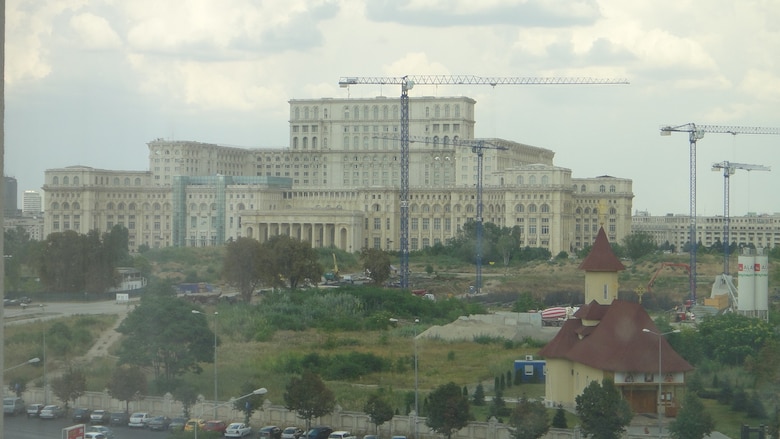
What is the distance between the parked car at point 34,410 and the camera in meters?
19.1

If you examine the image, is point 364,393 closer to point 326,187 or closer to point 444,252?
point 444,252

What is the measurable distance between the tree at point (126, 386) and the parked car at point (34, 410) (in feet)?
3.44

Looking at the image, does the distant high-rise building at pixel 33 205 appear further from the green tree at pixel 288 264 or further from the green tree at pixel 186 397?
the green tree at pixel 186 397

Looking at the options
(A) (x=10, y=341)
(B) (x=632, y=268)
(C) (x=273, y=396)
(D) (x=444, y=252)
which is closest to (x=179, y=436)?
(C) (x=273, y=396)

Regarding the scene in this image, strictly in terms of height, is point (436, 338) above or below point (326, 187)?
below

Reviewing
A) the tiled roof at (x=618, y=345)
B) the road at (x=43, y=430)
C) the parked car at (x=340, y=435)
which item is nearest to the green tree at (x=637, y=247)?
the tiled roof at (x=618, y=345)

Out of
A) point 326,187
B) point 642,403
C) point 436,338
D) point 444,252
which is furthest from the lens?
point 326,187

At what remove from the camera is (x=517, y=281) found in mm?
44906

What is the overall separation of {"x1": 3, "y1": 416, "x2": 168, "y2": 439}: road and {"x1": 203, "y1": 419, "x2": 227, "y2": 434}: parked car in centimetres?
58

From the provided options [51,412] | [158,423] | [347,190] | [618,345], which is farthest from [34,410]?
[347,190]

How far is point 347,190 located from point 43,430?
46.4 meters

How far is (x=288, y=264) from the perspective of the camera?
38.2 m

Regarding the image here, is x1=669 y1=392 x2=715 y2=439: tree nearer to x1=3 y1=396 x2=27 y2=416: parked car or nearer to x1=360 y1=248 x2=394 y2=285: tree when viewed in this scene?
x1=3 y1=396 x2=27 y2=416: parked car

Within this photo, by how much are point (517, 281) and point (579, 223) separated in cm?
1820
